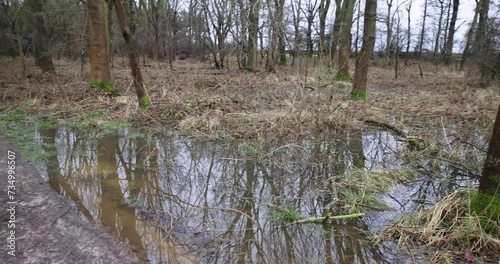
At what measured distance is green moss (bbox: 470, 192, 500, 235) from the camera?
9.07 feet

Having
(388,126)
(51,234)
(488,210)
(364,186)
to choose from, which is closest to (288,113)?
(388,126)

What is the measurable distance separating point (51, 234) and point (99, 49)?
8.49 m

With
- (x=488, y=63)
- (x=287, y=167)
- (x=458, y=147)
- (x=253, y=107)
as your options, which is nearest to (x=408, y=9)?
(x=488, y=63)

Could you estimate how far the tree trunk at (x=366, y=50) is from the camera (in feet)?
27.9

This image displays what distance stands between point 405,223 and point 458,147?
3.08 meters

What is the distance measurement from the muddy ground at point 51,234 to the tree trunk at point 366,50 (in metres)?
7.80

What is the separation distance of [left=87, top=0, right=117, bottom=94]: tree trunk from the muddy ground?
6.79 metres

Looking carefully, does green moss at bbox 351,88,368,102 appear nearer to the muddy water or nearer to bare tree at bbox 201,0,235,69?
the muddy water

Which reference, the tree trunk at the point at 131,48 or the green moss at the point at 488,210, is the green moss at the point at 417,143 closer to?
the green moss at the point at 488,210

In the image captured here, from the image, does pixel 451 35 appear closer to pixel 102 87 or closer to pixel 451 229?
pixel 102 87

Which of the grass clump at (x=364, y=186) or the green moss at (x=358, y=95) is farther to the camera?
the green moss at (x=358, y=95)

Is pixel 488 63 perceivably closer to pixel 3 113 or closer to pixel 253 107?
pixel 253 107

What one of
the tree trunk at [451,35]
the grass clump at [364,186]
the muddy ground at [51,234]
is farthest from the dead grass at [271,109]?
the tree trunk at [451,35]

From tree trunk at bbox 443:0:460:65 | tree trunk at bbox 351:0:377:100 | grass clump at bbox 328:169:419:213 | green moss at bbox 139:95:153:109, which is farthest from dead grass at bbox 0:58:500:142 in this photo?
tree trunk at bbox 443:0:460:65
